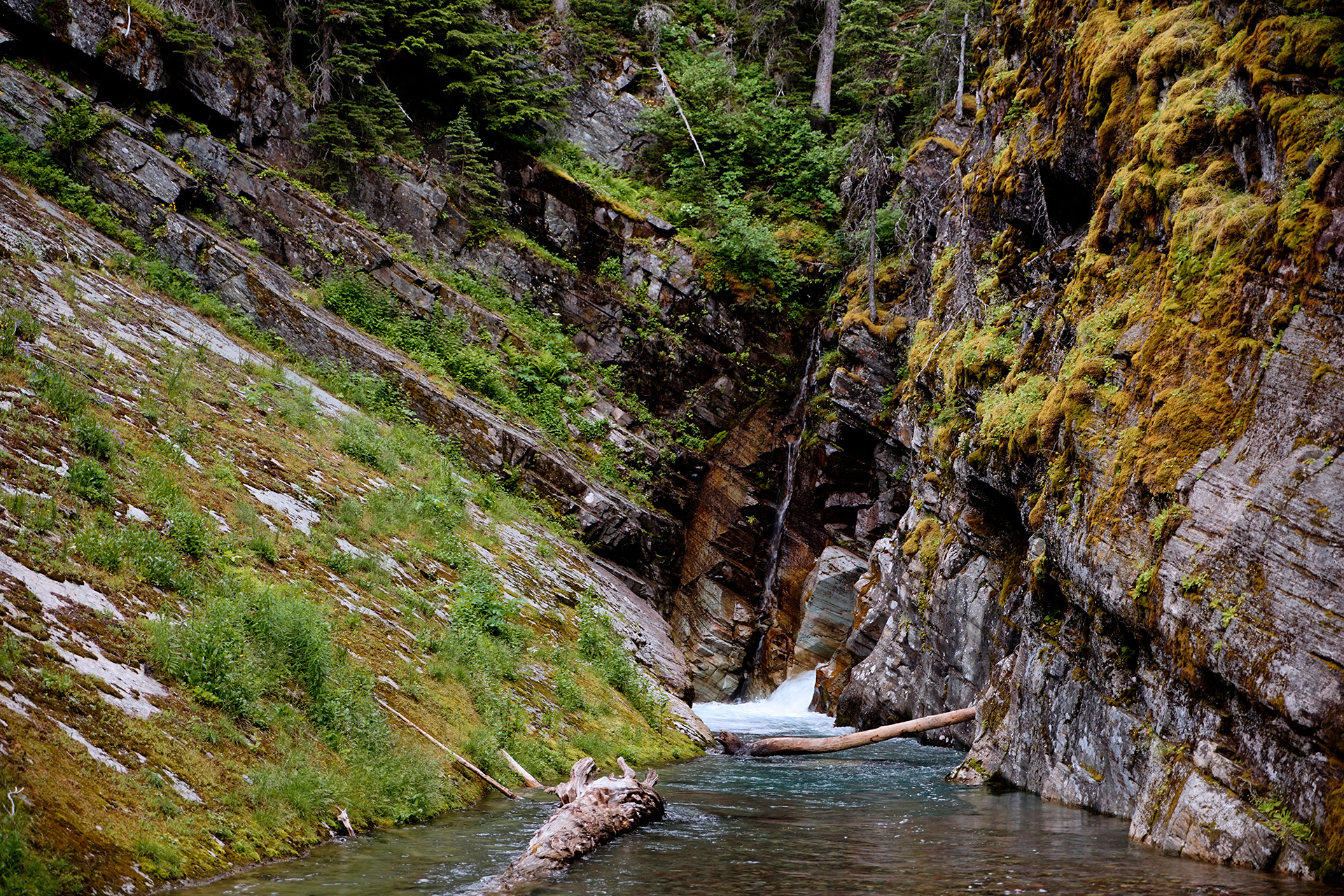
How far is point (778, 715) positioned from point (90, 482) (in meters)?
17.6

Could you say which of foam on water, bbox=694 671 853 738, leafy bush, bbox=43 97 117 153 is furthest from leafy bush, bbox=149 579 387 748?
leafy bush, bbox=43 97 117 153

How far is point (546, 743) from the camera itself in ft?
39.3

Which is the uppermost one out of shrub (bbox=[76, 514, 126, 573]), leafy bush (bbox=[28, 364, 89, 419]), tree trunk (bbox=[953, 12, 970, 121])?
tree trunk (bbox=[953, 12, 970, 121])

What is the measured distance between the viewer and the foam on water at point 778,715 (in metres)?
19.2

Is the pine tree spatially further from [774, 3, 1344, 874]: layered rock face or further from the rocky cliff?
[774, 3, 1344, 874]: layered rock face

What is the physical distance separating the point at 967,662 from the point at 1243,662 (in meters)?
9.14

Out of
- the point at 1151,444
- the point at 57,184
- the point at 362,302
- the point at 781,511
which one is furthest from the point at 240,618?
the point at 781,511

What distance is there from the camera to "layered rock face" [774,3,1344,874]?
24.7ft

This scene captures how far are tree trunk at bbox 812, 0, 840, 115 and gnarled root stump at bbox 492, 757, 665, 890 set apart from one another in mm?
29741

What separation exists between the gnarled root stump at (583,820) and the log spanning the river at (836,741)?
5807mm

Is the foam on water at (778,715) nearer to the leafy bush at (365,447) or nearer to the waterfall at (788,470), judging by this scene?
the waterfall at (788,470)

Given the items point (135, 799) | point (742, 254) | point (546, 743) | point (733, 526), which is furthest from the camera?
point (742, 254)

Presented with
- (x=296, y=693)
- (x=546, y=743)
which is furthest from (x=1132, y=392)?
(x=296, y=693)

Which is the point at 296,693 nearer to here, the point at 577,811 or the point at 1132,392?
the point at 577,811
